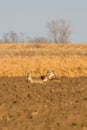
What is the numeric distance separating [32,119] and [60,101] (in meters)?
2.69

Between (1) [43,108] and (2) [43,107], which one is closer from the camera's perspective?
(1) [43,108]

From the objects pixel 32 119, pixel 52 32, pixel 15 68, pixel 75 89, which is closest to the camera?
pixel 32 119

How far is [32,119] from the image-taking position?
1178 cm

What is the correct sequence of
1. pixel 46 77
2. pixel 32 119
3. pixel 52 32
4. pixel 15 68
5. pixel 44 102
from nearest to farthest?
pixel 32 119 → pixel 44 102 → pixel 46 77 → pixel 15 68 → pixel 52 32

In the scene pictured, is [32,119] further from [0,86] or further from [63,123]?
[0,86]

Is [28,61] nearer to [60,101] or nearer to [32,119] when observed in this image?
[60,101]

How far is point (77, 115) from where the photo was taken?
39.4ft

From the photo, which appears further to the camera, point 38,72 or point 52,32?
point 52,32

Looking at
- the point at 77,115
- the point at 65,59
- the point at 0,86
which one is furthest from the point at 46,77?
the point at 77,115

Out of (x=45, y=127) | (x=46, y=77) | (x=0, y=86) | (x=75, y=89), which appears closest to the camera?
(x=45, y=127)

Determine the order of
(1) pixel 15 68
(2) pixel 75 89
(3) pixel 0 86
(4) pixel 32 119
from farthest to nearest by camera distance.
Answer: (1) pixel 15 68
(3) pixel 0 86
(2) pixel 75 89
(4) pixel 32 119

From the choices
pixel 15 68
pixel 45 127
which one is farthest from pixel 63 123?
pixel 15 68

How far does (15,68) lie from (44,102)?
1263 cm

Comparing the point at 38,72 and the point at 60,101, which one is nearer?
the point at 60,101
